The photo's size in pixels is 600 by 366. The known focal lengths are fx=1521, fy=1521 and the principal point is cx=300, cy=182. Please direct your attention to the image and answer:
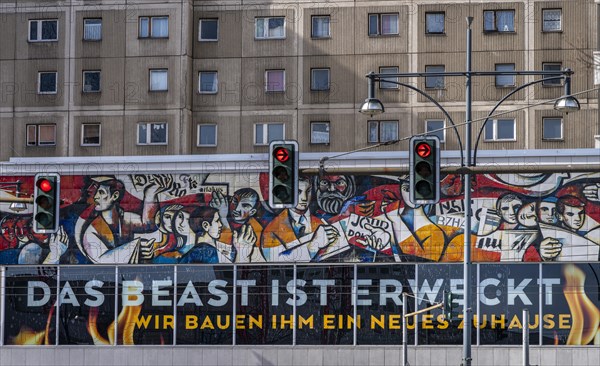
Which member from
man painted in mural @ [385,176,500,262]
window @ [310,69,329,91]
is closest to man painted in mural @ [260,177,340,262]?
man painted in mural @ [385,176,500,262]

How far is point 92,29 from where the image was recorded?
61.4 meters

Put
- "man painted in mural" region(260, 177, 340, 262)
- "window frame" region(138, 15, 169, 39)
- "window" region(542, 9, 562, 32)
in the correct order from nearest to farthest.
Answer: "man painted in mural" region(260, 177, 340, 262), "window" region(542, 9, 562, 32), "window frame" region(138, 15, 169, 39)

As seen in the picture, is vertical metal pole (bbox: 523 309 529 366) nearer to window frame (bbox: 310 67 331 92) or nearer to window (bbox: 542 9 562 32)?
window (bbox: 542 9 562 32)

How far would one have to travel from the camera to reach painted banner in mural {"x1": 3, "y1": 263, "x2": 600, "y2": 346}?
41.6m

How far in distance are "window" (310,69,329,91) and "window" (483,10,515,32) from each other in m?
6.58

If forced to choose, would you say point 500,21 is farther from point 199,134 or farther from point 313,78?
point 199,134

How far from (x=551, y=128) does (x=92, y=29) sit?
61.5ft

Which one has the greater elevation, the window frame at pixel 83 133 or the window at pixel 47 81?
the window at pixel 47 81

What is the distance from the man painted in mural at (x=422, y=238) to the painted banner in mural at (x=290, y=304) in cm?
30

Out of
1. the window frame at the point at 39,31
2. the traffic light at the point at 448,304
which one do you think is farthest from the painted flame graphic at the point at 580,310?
the window frame at the point at 39,31

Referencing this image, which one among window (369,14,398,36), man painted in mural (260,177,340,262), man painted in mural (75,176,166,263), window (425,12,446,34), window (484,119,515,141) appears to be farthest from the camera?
window (369,14,398,36)

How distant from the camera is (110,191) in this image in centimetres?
4341

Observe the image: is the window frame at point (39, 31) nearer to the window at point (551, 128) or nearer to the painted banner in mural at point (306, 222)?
the painted banner in mural at point (306, 222)

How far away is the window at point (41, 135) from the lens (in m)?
61.7
